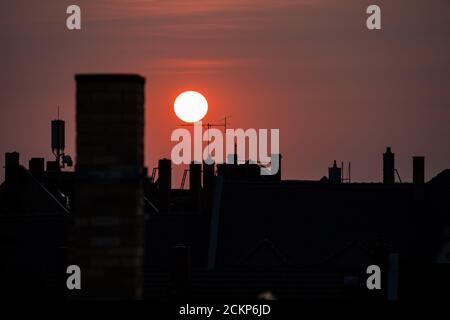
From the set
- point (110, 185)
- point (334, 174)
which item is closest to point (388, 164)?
point (334, 174)

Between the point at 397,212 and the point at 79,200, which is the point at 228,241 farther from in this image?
the point at 79,200

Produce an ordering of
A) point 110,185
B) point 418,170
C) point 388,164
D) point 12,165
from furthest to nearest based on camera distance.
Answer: point 388,164
point 12,165
point 418,170
point 110,185

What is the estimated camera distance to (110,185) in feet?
37.1

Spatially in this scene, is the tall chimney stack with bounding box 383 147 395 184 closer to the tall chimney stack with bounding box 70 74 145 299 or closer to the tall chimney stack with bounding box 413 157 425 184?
the tall chimney stack with bounding box 413 157 425 184

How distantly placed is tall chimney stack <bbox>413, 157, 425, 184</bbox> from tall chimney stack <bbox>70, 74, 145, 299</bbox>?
141 feet

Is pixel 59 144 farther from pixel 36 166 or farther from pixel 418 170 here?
pixel 418 170

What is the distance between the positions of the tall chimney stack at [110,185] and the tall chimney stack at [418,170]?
43054 mm

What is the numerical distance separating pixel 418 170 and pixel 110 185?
145ft

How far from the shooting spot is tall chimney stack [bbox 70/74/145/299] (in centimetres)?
1121

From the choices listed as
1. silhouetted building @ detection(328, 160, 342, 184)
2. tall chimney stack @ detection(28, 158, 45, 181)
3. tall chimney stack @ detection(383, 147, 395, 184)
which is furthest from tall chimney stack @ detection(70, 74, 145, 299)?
silhouetted building @ detection(328, 160, 342, 184)

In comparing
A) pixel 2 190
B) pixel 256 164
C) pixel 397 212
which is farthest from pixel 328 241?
pixel 2 190

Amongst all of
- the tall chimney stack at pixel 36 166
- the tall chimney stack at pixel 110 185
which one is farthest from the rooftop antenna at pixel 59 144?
the tall chimney stack at pixel 110 185
